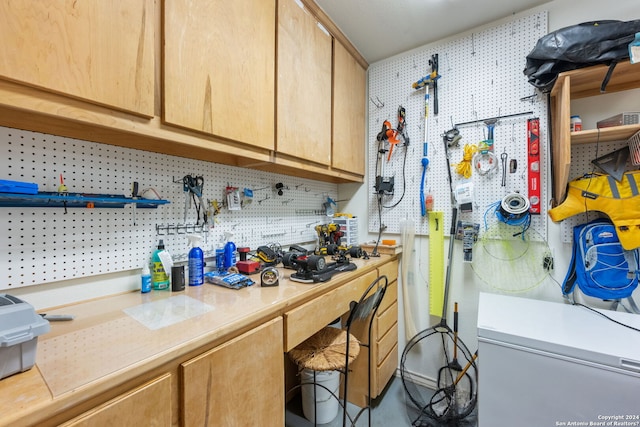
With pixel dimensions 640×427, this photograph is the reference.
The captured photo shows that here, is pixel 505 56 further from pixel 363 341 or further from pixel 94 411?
pixel 94 411

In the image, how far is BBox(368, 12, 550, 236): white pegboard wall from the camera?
1733mm

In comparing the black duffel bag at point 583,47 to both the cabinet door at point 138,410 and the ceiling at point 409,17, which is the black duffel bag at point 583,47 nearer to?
the ceiling at point 409,17

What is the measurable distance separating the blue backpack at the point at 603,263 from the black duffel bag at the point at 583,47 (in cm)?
79

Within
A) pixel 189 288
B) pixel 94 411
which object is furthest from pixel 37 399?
→ pixel 189 288

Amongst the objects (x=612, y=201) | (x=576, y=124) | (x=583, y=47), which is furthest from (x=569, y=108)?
(x=612, y=201)

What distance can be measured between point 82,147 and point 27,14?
0.46m

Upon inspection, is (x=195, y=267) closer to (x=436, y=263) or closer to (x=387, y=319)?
(x=387, y=319)

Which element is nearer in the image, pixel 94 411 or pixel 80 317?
pixel 94 411

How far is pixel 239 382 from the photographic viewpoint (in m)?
0.81

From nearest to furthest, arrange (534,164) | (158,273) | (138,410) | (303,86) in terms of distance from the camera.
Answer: (138,410)
(158,273)
(303,86)
(534,164)

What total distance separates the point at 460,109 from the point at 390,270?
4.45 feet

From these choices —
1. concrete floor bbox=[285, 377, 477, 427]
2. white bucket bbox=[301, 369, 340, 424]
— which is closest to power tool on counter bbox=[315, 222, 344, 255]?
white bucket bbox=[301, 369, 340, 424]

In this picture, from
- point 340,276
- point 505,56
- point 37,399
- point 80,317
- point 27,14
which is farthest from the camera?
point 505,56

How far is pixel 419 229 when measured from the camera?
210 centimetres
